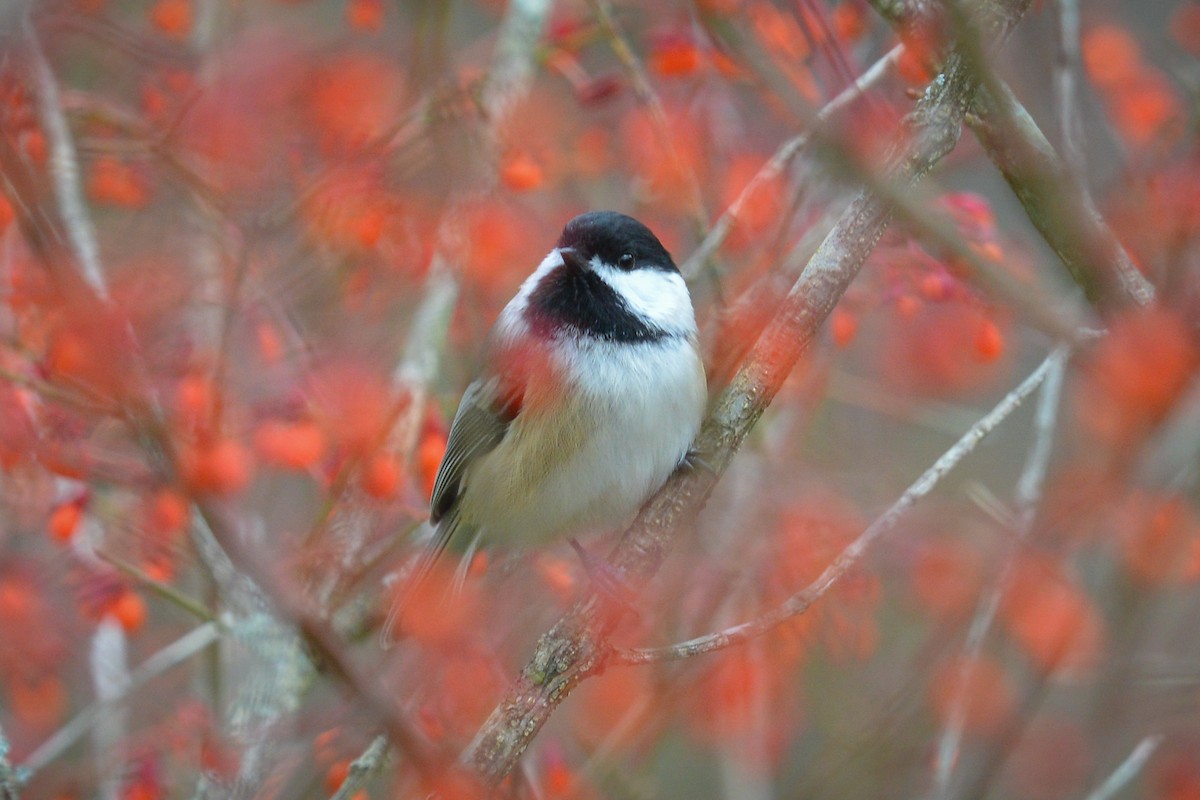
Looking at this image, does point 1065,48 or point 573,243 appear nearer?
point 1065,48

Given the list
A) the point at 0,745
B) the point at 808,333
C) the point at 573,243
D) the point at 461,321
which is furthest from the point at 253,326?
the point at 808,333

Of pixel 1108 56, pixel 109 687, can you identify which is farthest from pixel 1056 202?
→ pixel 109 687

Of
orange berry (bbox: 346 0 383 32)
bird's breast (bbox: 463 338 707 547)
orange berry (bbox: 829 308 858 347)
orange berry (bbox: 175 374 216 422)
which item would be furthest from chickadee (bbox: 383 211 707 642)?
orange berry (bbox: 346 0 383 32)

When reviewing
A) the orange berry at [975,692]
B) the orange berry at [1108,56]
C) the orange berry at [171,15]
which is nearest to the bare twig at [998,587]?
the orange berry at [975,692]

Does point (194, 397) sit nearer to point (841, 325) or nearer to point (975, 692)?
point (841, 325)

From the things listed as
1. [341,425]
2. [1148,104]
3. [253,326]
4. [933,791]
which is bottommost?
[933,791]

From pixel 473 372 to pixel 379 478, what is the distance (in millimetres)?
516

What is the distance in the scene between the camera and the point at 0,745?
7.18 ft

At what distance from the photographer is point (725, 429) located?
2.57 meters

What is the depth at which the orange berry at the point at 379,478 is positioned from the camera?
9.39 feet

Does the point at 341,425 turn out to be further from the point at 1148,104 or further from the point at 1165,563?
the point at 1148,104

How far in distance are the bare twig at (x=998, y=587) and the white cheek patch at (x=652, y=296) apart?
947 millimetres

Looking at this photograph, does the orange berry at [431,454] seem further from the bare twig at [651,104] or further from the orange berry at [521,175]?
the bare twig at [651,104]

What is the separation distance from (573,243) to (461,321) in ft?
3.41
